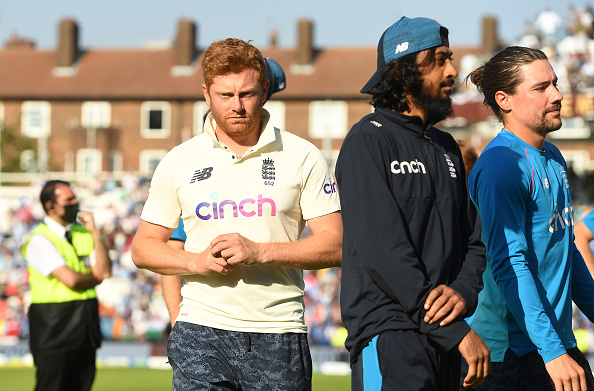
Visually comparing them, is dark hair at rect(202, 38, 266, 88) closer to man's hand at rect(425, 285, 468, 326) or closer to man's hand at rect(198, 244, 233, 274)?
man's hand at rect(198, 244, 233, 274)

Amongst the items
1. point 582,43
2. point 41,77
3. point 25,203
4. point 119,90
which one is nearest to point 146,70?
point 119,90

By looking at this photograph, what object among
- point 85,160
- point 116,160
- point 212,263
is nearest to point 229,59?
point 212,263

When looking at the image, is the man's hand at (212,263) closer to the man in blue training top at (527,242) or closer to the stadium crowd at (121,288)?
the man in blue training top at (527,242)

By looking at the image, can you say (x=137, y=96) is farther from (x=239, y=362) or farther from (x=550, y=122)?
(x=550, y=122)

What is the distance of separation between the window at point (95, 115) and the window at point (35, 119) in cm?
258

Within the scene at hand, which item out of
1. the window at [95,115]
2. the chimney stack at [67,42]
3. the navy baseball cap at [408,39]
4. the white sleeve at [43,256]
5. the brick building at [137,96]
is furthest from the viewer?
the chimney stack at [67,42]

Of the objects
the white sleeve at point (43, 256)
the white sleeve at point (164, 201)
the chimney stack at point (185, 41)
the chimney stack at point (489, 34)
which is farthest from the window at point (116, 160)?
the white sleeve at point (164, 201)

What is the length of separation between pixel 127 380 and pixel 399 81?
11281 millimetres

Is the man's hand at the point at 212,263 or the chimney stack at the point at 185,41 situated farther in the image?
the chimney stack at the point at 185,41

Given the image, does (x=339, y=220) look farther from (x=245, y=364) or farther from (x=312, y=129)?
(x=312, y=129)

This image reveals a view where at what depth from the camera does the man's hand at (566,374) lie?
3.28m

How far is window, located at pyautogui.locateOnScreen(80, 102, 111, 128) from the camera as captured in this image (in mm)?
59500

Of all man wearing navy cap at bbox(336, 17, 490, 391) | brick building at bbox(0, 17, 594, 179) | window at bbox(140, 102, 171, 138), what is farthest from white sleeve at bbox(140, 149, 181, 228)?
window at bbox(140, 102, 171, 138)

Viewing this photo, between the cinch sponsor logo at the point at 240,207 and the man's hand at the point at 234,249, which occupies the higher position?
the cinch sponsor logo at the point at 240,207
